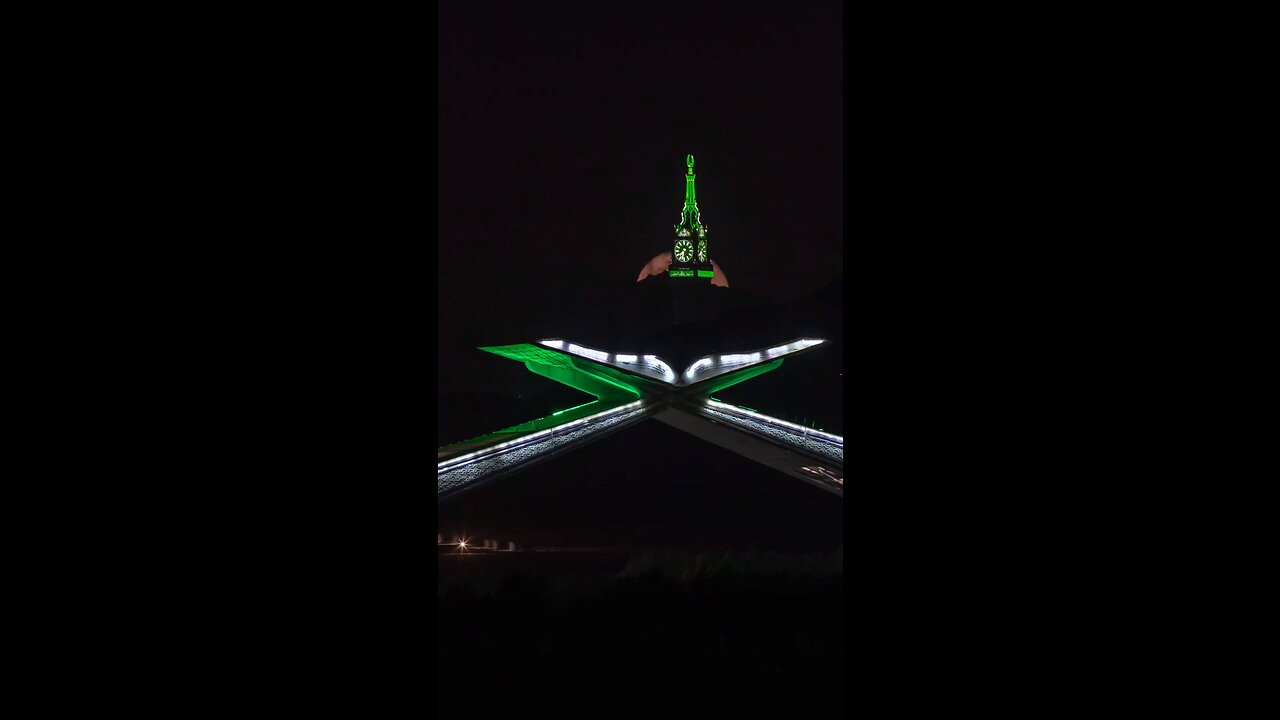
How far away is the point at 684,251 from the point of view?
6.40m

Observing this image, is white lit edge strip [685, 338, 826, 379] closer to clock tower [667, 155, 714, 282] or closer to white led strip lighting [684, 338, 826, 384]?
white led strip lighting [684, 338, 826, 384]

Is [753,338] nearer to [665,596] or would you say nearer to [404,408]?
[665,596]

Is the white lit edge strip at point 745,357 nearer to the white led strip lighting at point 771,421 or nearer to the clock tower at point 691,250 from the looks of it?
the white led strip lighting at point 771,421

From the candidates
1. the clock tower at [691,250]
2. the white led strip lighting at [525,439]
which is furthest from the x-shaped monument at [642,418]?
the clock tower at [691,250]

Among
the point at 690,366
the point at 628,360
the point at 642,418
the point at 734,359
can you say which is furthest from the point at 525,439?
the point at 734,359

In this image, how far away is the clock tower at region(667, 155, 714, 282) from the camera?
6.30 m

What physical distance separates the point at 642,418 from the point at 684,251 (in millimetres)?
1284

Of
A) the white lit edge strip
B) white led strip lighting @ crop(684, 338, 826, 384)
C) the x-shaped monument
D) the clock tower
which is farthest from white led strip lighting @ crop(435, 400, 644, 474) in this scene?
the clock tower

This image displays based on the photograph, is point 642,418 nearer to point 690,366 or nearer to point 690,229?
point 690,366

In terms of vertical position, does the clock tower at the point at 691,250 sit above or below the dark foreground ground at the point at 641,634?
above

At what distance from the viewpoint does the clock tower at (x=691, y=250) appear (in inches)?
248

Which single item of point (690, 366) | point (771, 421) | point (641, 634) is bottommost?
point (641, 634)

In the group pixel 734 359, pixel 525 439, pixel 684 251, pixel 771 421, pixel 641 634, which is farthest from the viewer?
pixel 734 359

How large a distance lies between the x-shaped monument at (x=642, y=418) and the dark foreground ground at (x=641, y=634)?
0.69 meters
